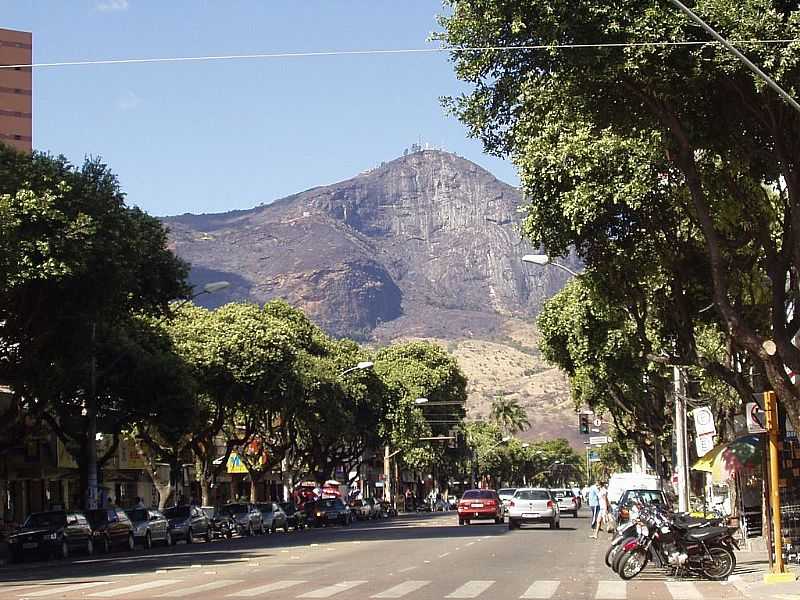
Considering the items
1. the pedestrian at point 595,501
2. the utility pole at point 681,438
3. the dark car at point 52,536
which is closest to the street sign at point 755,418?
the utility pole at point 681,438

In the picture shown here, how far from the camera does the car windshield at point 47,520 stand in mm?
39469

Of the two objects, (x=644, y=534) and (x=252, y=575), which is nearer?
(x=644, y=534)

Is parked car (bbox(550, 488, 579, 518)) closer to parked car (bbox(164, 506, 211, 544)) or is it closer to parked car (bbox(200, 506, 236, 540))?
parked car (bbox(200, 506, 236, 540))

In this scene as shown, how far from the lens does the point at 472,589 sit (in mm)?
20531

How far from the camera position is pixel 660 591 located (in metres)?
20.5

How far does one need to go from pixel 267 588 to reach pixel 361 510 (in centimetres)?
5639

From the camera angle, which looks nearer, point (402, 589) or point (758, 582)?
point (402, 589)

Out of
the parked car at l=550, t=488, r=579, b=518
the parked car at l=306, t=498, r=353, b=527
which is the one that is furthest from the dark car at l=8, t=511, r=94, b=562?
the parked car at l=550, t=488, r=579, b=518

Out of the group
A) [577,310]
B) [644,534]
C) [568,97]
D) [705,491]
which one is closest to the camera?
[568,97]

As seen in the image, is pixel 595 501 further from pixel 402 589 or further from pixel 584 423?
pixel 402 589

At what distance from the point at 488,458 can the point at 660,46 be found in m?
150

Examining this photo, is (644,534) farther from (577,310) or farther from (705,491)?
(705,491)

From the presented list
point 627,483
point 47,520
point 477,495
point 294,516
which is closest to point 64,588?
point 47,520

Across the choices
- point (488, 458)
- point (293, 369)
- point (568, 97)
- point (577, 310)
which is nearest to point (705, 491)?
point (577, 310)
